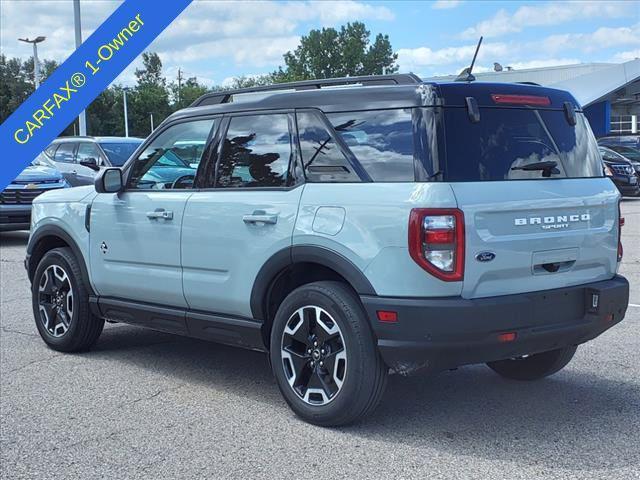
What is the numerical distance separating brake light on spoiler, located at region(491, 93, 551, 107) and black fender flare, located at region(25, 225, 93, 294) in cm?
339

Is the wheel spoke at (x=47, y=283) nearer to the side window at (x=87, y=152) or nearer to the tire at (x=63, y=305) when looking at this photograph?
the tire at (x=63, y=305)

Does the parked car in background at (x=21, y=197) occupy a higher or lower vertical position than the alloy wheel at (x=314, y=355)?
higher

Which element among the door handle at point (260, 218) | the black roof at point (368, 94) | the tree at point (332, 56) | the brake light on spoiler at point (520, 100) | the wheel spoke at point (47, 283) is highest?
the tree at point (332, 56)

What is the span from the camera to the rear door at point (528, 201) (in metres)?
4.37

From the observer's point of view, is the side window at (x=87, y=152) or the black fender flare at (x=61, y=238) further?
the side window at (x=87, y=152)

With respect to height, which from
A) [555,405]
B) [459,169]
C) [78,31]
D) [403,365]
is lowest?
[555,405]

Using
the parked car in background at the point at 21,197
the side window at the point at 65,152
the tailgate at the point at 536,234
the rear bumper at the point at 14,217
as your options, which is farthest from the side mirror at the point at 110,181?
the side window at the point at 65,152

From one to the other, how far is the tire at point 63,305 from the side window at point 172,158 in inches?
38.1

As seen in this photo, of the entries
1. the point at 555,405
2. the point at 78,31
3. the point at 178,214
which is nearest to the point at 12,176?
the point at 178,214

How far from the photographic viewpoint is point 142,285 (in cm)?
590

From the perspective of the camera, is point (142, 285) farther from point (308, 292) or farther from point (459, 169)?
point (459, 169)

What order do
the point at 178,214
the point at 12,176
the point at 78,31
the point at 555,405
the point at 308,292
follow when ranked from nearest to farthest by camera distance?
the point at 12,176, the point at 308,292, the point at 555,405, the point at 178,214, the point at 78,31

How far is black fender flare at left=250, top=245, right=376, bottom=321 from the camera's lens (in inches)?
178

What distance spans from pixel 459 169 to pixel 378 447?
1534mm
